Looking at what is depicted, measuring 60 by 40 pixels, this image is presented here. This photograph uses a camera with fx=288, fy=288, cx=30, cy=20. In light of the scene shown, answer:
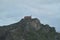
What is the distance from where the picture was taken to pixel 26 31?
393 ft

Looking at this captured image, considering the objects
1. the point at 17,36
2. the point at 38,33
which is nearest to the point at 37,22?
the point at 38,33

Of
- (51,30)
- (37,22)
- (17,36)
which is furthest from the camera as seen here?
(51,30)

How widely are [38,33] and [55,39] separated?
61.9 ft

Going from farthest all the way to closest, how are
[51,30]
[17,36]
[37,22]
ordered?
[51,30] → [37,22] → [17,36]

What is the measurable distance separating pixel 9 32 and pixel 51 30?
27534mm

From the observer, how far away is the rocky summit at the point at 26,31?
391ft

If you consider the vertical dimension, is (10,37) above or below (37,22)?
below

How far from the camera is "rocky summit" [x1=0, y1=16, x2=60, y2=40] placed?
119m

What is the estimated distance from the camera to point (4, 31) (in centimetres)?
12600

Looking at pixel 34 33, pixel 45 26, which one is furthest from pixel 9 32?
pixel 45 26

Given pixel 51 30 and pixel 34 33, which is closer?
pixel 34 33

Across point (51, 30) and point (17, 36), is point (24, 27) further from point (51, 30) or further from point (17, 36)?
point (51, 30)

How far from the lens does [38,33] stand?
4936 inches

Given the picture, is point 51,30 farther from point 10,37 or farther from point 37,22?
point 10,37
